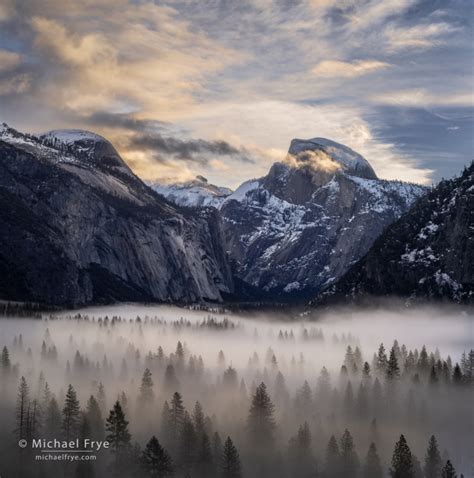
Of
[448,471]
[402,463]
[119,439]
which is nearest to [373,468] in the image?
[402,463]

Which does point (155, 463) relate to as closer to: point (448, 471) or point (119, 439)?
point (119, 439)

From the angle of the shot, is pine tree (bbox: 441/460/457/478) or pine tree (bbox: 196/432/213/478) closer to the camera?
pine tree (bbox: 441/460/457/478)

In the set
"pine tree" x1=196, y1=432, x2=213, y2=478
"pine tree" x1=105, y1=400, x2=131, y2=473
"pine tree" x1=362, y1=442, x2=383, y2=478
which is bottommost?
"pine tree" x1=362, y1=442, x2=383, y2=478

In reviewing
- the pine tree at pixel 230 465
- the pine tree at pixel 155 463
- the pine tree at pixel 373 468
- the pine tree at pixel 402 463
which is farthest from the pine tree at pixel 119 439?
the pine tree at pixel 402 463

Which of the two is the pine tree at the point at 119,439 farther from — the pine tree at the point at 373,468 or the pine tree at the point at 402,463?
the pine tree at the point at 402,463

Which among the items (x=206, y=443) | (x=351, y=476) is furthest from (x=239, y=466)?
(x=351, y=476)

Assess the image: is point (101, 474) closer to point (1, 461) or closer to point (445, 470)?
point (1, 461)

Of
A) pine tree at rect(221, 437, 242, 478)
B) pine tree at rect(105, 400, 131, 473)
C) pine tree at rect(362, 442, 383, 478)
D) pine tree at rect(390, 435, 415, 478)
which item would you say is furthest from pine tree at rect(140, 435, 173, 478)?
pine tree at rect(390, 435, 415, 478)

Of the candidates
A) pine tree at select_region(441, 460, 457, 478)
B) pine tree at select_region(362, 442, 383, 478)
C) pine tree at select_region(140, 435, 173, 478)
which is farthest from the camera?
pine tree at select_region(362, 442, 383, 478)

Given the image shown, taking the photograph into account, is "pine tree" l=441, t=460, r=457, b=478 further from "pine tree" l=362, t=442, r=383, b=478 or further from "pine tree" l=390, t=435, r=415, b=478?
"pine tree" l=362, t=442, r=383, b=478
